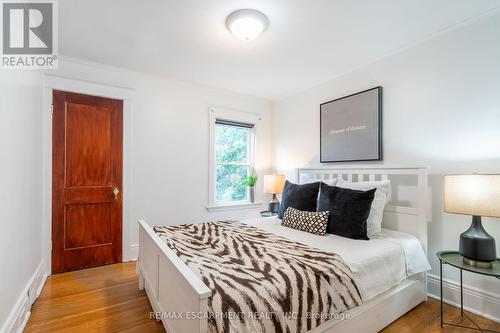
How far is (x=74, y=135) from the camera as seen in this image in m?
2.75

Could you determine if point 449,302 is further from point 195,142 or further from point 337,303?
point 195,142

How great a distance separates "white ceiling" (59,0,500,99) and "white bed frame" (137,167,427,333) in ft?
4.18

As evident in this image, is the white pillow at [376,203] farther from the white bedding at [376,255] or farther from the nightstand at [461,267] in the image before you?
the nightstand at [461,267]

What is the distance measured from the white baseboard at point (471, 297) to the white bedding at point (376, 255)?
1.11ft

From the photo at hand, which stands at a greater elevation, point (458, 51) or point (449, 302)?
point (458, 51)

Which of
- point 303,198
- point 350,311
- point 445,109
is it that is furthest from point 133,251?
point 445,109

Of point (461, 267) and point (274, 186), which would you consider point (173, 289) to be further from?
point (274, 186)

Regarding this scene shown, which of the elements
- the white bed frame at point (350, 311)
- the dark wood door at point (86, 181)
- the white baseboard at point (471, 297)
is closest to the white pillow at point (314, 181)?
the white bed frame at point (350, 311)

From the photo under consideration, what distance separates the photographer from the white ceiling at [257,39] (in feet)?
6.13

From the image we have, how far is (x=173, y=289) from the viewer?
1333 millimetres

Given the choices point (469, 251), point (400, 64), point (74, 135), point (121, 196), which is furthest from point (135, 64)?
point (469, 251)

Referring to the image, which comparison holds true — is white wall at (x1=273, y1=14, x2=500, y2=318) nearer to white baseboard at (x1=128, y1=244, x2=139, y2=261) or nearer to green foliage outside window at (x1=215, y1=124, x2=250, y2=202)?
green foliage outside window at (x1=215, y1=124, x2=250, y2=202)

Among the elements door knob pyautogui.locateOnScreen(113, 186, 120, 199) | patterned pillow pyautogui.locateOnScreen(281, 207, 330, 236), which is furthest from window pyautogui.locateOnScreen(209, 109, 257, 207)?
patterned pillow pyautogui.locateOnScreen(281, 207, 330, 236)

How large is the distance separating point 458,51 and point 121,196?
379 cm
